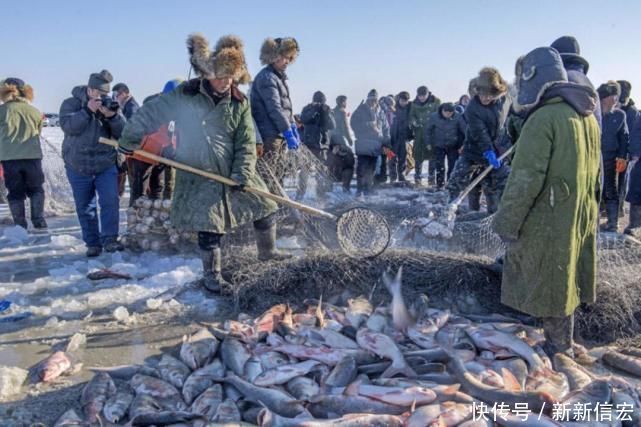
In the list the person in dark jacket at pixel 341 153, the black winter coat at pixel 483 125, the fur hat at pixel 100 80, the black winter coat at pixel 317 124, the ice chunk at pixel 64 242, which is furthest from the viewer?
the person in dark jacket at pixel 341 153

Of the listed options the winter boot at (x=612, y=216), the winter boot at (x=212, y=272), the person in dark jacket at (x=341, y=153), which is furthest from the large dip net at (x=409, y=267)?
the person in dark jacket at (x=341, y=153)

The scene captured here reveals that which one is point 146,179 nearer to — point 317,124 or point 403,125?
point 317,124

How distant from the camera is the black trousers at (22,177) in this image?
27.0ft

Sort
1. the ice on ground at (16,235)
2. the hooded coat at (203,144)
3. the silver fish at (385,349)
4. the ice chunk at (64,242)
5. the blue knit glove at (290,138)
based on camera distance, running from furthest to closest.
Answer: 1. the ice on ground at (16,235)
2. the ice chunk at (64,242)
3. the blue knit glove at (290,138)
4. the hooded coat at (203,144)
5. the silver fish at (385,349)

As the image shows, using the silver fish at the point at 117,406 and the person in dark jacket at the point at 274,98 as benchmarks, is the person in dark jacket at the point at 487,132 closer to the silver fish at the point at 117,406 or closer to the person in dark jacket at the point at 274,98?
the person in dark jacket at the point at 274,98

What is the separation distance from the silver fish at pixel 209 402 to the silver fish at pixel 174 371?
0.85 feet

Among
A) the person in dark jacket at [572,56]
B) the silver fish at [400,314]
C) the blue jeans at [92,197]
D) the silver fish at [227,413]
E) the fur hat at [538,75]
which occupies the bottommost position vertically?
the silver fish at [227,413]

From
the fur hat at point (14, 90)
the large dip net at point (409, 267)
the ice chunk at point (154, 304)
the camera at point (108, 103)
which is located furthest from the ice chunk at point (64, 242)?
the ice chunk at point (154, 304)

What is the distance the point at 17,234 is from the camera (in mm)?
7820

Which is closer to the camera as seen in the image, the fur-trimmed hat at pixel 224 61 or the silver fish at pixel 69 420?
the silver fish at pixel 69 420

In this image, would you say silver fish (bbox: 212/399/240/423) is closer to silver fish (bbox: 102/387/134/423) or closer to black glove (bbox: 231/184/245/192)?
silver fish (bbox: 102/387/134/423)

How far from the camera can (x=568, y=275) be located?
3828 millimetres


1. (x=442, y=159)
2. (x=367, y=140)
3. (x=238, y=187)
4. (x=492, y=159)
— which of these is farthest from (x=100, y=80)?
(x=442, y=159)

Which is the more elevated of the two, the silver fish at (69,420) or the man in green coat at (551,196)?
the man in green coat at (551,196)
